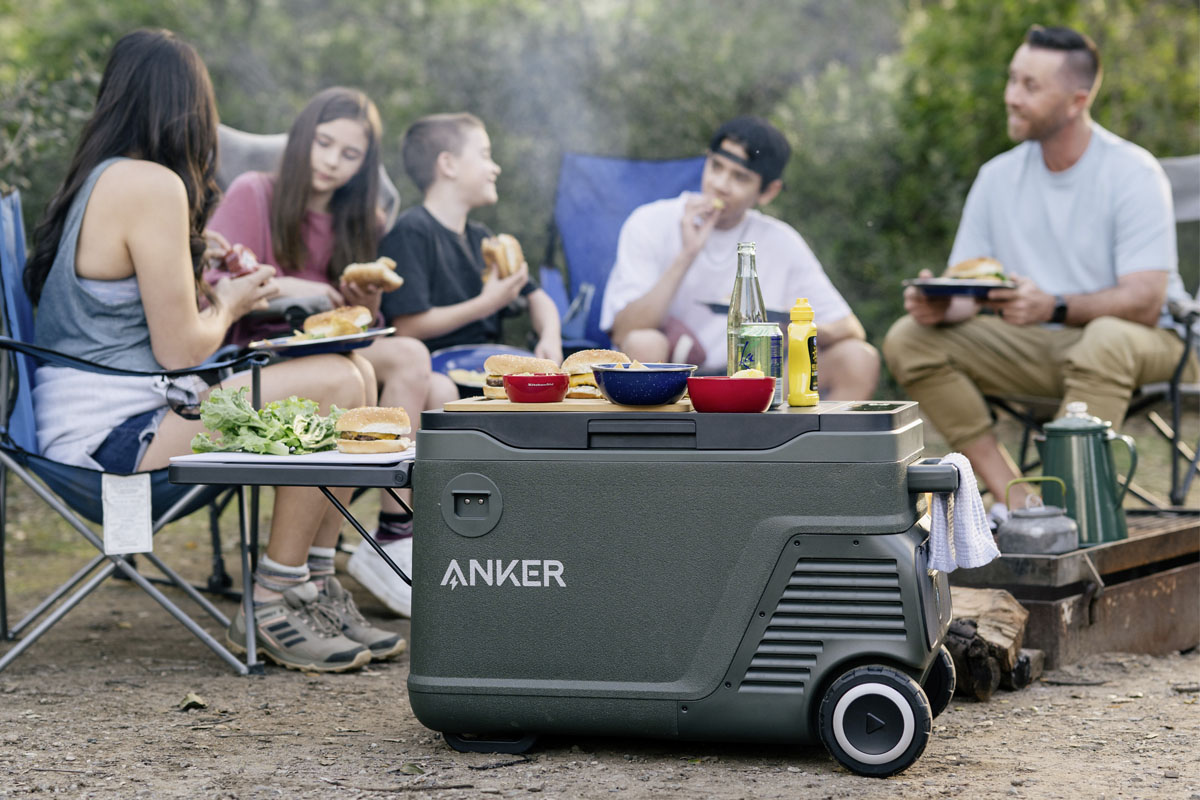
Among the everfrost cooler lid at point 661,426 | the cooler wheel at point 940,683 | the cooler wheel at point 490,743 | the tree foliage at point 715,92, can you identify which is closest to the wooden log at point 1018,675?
the cooler wheel at point 940,683

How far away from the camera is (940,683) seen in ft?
7.89

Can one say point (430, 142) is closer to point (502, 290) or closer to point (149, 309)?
point (502, 290)

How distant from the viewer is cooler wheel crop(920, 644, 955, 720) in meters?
2.40

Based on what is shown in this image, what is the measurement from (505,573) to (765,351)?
1.84 feet

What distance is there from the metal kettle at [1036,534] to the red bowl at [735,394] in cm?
112

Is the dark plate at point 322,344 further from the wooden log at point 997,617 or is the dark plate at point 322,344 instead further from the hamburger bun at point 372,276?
the wooden log at point 997,617

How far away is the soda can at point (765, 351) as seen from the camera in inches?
87.3

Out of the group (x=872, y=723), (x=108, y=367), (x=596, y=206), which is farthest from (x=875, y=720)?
(x=596, y=206)

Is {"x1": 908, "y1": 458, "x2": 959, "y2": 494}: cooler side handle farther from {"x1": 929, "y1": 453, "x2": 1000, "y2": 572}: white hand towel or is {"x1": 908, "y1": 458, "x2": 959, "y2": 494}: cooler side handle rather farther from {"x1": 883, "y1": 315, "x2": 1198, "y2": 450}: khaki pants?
{"x1": 883, "y1": 315, "x2": 1198, "y2": 450}: khaki pants

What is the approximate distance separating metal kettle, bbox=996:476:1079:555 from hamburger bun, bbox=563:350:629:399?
107cm

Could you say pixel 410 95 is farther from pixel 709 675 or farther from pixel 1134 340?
pixel 709 675

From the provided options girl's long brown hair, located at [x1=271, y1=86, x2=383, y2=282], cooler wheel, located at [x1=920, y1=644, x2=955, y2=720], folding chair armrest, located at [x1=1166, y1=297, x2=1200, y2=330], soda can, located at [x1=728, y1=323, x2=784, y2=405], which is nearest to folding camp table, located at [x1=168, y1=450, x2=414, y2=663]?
soda can, located at [x1=728, y1=323, x2=784, y2=405]

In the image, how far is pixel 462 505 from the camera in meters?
2.20

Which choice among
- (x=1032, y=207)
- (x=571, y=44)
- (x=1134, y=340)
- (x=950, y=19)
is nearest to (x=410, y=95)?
(x=571, y=44)
